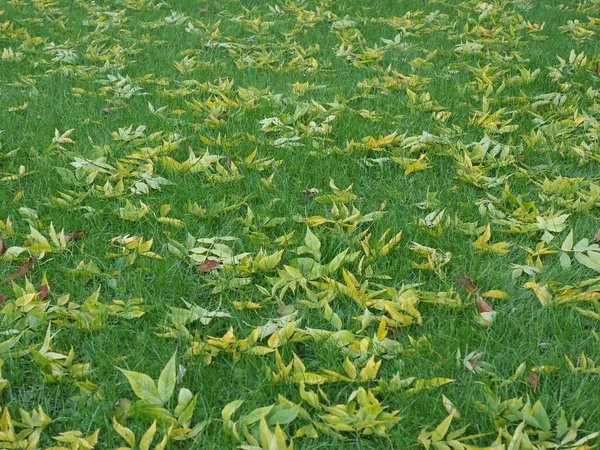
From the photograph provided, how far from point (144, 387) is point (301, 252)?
3.07ft

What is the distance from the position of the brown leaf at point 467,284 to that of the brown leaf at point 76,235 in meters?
1.56

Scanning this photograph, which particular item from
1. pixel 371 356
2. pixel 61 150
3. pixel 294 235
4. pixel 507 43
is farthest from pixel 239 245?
pixel 507 43

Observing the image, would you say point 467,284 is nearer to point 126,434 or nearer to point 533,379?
point 533,379

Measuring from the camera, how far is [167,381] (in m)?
1.93

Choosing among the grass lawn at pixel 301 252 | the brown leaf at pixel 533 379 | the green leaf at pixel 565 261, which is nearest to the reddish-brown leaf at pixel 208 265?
the grass lawn at pixel 301 252

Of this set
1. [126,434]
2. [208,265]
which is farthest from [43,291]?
[126,434]

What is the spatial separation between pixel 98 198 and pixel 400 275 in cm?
150

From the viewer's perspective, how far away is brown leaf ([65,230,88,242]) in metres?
2.82

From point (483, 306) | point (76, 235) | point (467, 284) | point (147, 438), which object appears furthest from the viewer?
point (76, 235)

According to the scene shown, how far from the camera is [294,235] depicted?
2848 mm

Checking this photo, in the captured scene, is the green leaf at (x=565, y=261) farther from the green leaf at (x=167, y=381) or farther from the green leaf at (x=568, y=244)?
the green leaf at (x=167, y=381)

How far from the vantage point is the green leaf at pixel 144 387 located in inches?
75.0

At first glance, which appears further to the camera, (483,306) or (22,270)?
(22,270)

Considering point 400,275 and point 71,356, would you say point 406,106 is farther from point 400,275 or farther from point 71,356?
point 71,356
